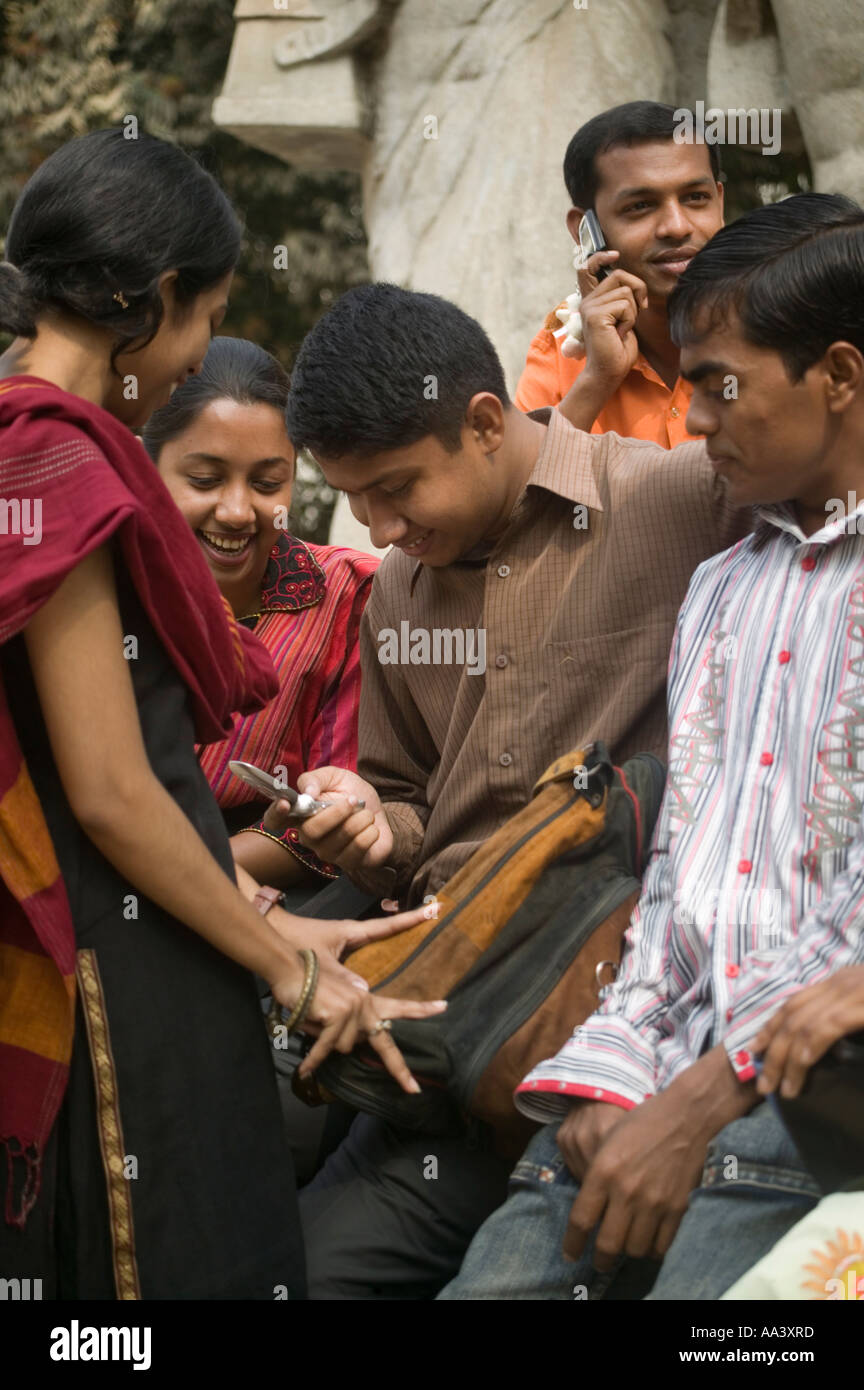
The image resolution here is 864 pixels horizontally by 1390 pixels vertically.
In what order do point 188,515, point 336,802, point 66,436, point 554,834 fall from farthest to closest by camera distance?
1. point 188,515
2. point 336,802
3. point 554,834
4. point 66,436

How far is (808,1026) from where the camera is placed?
1.78 metres

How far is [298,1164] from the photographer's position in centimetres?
268

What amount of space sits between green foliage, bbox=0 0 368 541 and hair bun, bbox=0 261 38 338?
18.0 feet

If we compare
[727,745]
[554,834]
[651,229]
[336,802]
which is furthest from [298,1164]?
[651,229]

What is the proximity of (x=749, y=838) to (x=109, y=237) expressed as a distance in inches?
45.0

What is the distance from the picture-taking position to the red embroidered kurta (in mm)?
2994

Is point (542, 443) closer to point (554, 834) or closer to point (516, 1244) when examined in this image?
point (554, 834)

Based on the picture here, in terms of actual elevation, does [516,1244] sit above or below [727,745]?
below

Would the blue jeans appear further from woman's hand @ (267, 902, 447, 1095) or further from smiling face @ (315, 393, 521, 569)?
smiling face @ (315, 393, 521, 569)

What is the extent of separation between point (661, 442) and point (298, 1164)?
5.36 ft

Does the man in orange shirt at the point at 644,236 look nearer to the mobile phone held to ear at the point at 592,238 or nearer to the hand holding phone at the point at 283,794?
Result: the mobile phone held to ear at the point at 592,238

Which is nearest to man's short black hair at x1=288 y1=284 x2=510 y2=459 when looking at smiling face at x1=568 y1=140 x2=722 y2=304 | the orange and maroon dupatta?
the orange and maroon dupatta

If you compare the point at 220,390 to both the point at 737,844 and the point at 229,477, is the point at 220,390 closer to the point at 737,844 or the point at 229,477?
the point at 229,477

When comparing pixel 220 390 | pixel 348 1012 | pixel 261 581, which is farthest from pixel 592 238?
pixel 348 1012
